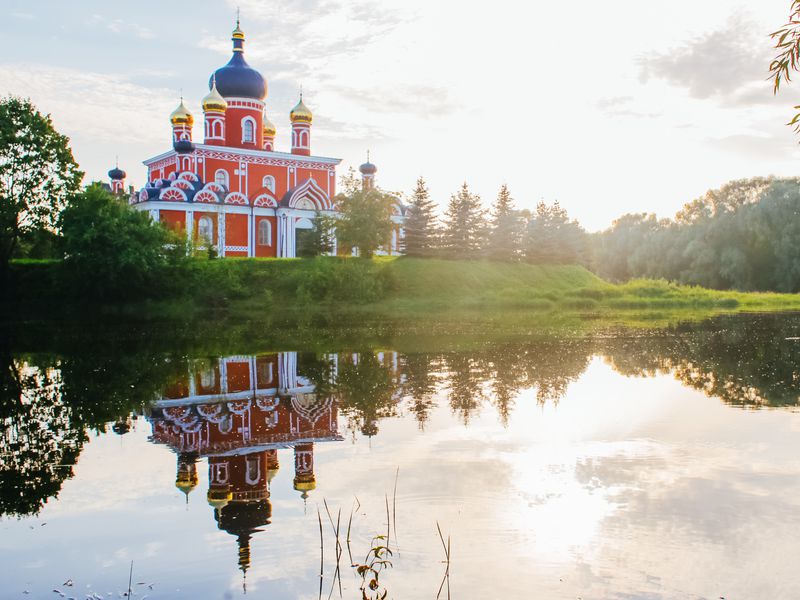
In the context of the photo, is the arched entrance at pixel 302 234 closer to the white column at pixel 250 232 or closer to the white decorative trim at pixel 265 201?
the white decorative trim at pixel 265 201

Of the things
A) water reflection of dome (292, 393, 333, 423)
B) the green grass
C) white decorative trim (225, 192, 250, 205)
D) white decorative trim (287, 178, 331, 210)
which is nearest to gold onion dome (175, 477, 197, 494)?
water reflection of dome (292, 393, 333, 423)

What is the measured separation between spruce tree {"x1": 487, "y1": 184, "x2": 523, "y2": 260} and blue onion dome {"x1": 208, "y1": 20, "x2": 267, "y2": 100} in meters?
17.9

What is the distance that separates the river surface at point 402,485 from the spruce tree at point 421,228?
32.1 meters

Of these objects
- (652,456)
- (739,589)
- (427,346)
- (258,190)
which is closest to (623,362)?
(427,346)

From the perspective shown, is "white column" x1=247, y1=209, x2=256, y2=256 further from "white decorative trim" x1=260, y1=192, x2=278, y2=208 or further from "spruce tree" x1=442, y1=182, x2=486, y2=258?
"spruce tree" x1=442, y1=182, x2=486, y2=258

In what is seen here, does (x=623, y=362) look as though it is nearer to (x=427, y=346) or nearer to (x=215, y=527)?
(x=427, y=346)

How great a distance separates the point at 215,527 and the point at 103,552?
86 centimetres

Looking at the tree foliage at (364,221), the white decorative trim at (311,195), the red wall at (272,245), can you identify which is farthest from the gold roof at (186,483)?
the white decorative trim at (311,195)

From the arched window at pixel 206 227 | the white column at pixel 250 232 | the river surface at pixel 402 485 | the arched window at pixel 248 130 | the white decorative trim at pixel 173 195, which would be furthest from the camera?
the arched window at pixel 248 130

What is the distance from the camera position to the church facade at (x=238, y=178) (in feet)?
147

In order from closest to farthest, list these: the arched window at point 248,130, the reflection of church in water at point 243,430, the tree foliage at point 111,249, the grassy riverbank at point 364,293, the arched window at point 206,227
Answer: the reflection of church in water at point 243,430 → the tree foliage at point 111,249 → the grassy riverbank at point 364,293 → the arched window at point 206,227 → the arched window at point 248,130

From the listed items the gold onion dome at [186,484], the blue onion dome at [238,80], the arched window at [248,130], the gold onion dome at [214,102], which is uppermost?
the blue onion dome at [238,80]

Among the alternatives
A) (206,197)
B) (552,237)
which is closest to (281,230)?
(206,197)

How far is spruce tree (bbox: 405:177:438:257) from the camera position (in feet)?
151
